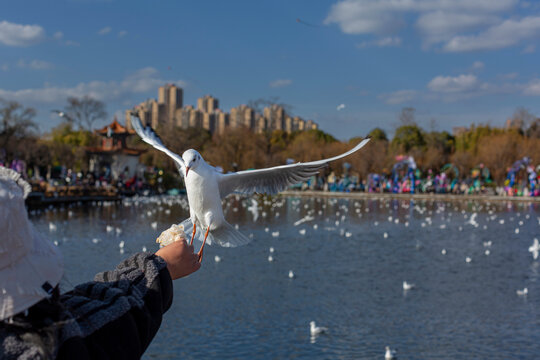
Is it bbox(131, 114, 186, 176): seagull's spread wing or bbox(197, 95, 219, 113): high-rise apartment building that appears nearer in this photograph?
bbox(131, 114, 186, 176): seagull's spread wing

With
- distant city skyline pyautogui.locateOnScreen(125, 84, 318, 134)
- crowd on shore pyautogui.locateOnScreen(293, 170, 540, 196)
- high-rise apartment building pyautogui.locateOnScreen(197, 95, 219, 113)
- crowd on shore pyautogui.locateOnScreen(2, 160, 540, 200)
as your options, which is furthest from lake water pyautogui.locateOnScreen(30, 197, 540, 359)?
high-rise apartment building pyautogui.locateOnScreen(197, 95, 219, 113)

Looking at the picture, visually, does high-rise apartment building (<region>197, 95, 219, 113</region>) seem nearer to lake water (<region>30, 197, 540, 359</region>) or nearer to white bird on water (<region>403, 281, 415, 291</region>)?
lake water (<region>30, 197, 540, 359</region>)

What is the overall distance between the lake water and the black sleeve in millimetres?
85

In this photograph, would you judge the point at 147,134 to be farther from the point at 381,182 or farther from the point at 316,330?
the point at 381,182

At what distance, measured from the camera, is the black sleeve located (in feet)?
3.65

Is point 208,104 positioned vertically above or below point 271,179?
above

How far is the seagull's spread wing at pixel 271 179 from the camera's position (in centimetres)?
264

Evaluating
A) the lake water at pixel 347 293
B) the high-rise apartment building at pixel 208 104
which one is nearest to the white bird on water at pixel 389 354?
the lake water at pixel 347 293

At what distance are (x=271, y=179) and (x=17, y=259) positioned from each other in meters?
1.95

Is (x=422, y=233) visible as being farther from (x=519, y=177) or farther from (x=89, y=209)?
(x=519, y=177)

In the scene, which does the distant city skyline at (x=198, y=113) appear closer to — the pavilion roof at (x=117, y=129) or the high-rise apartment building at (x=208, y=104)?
the high-rise apartment building at (x=208, y=104)

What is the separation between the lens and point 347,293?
10516 mm

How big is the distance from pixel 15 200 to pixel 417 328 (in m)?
8.64

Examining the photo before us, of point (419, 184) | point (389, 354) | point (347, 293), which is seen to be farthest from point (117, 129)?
point (389, 354)
